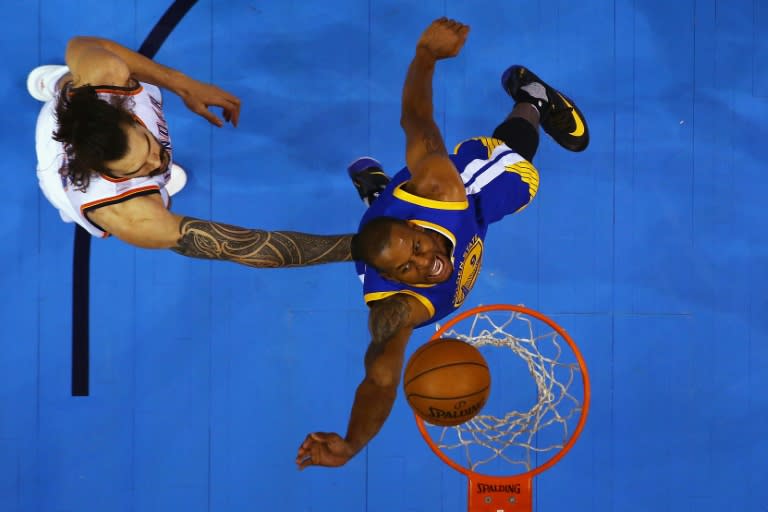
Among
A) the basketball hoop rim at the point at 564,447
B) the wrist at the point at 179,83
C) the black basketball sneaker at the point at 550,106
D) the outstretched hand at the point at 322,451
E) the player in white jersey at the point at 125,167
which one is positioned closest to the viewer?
the outstretched hand at the point at 322,451

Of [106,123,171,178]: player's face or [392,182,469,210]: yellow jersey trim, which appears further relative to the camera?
[392,182,469,210]: yellow jersey trim

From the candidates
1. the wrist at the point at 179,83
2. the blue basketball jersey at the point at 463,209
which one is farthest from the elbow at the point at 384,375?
the wrist at the point at 179,83

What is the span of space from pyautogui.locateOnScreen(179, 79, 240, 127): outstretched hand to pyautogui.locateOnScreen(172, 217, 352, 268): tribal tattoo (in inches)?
22.4

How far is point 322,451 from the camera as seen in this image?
79.7 inches

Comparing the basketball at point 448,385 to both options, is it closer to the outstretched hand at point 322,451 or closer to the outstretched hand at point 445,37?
the outstretched hand at point 322,451

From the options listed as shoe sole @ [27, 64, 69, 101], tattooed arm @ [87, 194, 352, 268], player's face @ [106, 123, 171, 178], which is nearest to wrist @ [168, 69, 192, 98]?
player's face @ [106, 123, 171, 178]

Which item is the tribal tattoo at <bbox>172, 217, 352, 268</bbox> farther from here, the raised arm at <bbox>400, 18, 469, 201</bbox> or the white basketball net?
the white basketball net

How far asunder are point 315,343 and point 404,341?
111 cm

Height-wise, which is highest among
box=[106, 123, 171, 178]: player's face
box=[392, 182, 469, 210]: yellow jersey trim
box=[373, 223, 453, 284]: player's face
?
box=[106, 123, 171, 178]: player's face

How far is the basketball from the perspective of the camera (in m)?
2.24

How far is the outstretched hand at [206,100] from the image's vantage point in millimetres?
2598

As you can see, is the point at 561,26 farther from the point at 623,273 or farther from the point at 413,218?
the point at 413,218

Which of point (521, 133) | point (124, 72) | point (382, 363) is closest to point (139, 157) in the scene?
point (124, 72)

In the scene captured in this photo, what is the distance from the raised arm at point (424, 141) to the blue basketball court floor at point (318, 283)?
108 cm
